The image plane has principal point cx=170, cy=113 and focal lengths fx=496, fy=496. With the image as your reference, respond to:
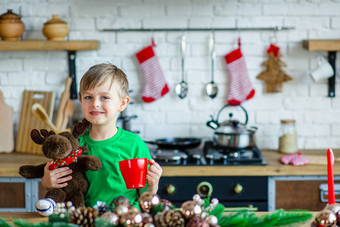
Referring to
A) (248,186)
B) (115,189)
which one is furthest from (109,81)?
(248,186)

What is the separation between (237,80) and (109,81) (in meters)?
1.67

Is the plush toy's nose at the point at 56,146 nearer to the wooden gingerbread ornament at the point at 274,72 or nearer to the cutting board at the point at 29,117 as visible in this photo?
the cutting board at the point at 29,117

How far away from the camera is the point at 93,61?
3326mm

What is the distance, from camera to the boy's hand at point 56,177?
1.68 meters

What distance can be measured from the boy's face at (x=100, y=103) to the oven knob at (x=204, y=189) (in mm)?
1151

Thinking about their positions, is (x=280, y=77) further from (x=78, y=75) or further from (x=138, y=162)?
(x=138, y=162)

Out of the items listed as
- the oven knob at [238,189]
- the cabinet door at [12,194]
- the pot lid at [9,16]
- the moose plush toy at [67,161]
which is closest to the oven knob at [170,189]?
the oven knob at [238,189]

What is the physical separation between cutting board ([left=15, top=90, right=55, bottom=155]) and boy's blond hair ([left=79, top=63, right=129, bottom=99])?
1.55 m

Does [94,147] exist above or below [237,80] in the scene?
below

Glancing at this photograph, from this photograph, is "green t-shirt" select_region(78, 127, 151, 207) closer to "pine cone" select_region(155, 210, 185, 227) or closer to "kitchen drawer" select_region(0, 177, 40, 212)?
"pine cone" select_region(155, 210, 185, 227)

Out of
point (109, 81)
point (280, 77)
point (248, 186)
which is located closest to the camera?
point (109, 81)

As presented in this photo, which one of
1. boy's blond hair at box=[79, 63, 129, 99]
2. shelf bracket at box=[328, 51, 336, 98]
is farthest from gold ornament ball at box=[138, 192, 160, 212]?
shelf bracket at box=[328, 51, 336, 98]

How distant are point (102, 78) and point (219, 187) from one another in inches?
50.7

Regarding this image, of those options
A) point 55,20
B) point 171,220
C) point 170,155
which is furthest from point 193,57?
point 171,220
